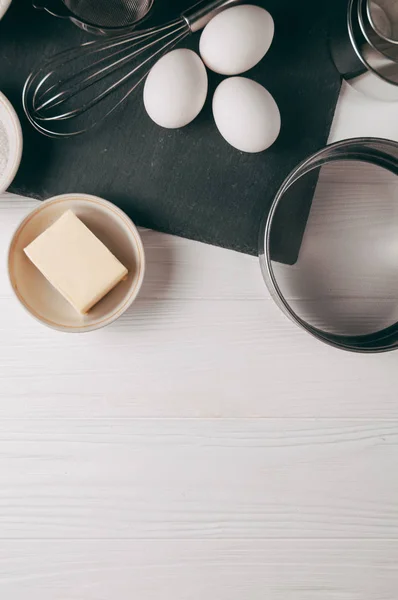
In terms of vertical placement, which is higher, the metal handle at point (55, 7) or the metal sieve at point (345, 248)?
the metal handle at point (55, 7)

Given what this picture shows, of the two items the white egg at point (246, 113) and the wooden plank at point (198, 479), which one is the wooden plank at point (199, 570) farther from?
the white egg at point (246, 113)

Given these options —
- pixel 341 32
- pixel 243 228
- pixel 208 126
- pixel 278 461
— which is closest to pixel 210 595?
pixel 278 461

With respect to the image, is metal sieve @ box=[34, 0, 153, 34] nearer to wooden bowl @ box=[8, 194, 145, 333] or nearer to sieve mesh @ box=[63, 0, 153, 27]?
sieve mesh @ box=[63, 0, 153, 27]

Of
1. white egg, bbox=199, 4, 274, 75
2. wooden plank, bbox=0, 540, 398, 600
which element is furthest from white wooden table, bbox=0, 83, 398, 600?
white egg, bbox=199, 4, 274, 75

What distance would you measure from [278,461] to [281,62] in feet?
1.36

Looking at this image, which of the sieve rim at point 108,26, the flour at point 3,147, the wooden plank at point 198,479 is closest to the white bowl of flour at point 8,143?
the flour at point 3,147

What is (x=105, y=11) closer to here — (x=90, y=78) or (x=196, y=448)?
(x=90, y=78)

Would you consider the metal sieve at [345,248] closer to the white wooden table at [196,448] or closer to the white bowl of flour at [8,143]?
the white wooden table at [196,448]

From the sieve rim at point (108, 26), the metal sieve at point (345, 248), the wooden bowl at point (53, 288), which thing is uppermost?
the sieve rim at point (108, 26)

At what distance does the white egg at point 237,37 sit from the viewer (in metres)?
0.58

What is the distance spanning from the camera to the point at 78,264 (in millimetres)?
622

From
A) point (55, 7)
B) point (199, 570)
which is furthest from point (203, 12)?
point (199, 570)

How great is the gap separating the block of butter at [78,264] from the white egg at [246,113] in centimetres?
17

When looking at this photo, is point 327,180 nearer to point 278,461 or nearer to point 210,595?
point 278,461
